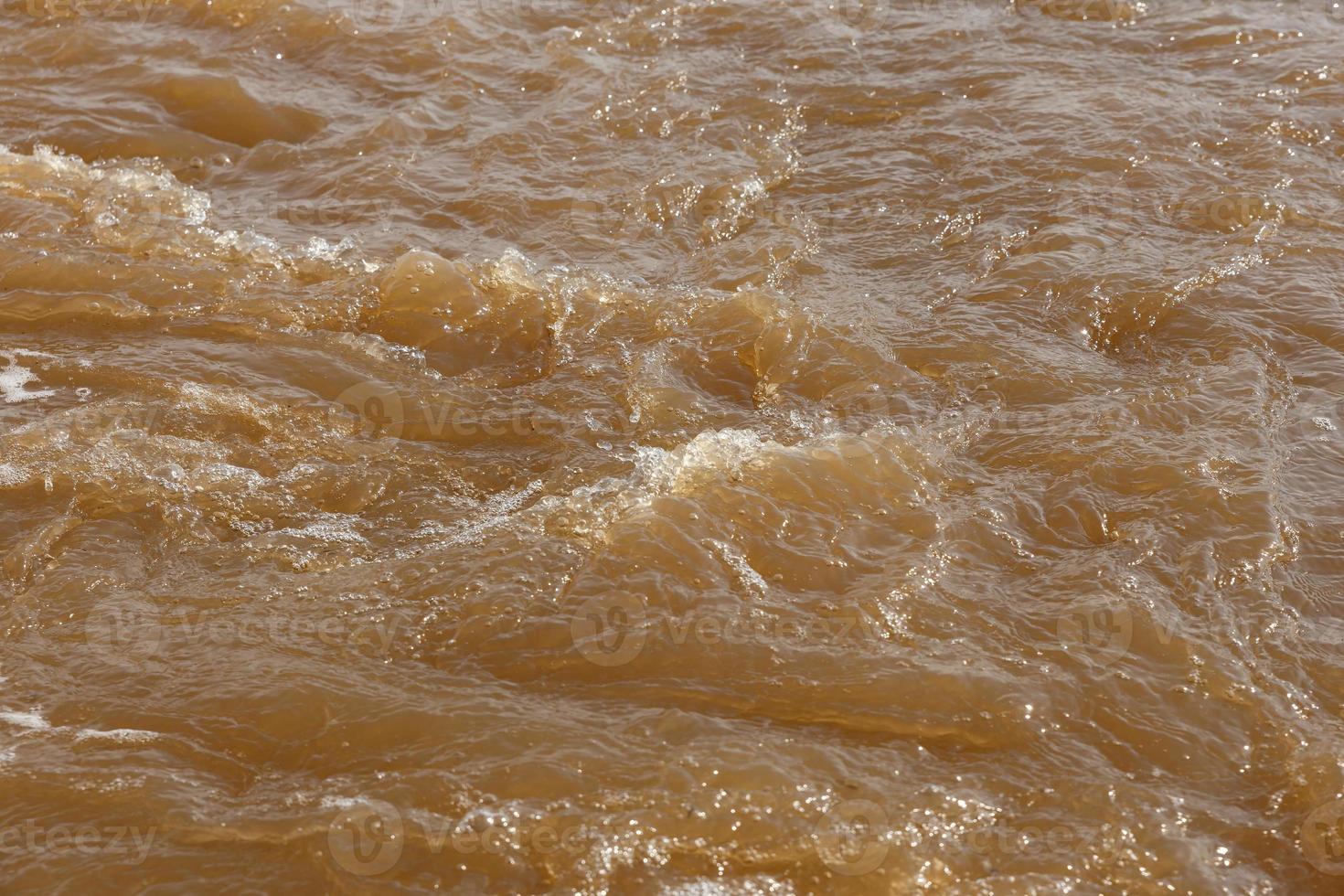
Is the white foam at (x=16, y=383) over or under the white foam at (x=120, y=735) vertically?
over

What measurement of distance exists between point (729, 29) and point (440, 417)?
131 inches

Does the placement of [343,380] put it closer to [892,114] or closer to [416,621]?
[416,621]

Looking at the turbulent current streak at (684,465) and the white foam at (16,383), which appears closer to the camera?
the turbulent current streak at (684,465)

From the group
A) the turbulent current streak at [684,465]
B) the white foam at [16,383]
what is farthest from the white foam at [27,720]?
the white foam at [16,383]

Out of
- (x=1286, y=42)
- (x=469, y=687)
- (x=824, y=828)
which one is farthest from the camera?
(x=1286, y=42)

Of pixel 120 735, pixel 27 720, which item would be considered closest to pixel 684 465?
pixel 120 735

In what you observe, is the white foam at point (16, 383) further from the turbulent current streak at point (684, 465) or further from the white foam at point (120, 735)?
the white foam at point (120, 735)

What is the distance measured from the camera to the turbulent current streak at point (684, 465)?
8.75 feet

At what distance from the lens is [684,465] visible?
3.63 m

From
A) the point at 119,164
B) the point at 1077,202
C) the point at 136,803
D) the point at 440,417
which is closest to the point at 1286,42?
the point at 1077,202

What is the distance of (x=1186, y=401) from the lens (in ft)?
12.7

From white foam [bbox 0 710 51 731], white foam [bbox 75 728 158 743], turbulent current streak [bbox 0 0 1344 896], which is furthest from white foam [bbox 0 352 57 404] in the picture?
white foam [bbox 75 728 158 743]

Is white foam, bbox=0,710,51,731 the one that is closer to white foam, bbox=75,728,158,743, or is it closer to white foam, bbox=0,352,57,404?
white foam, bbox=75,728,158,743

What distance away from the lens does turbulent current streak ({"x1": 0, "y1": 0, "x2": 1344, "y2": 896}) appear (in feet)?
8.75
